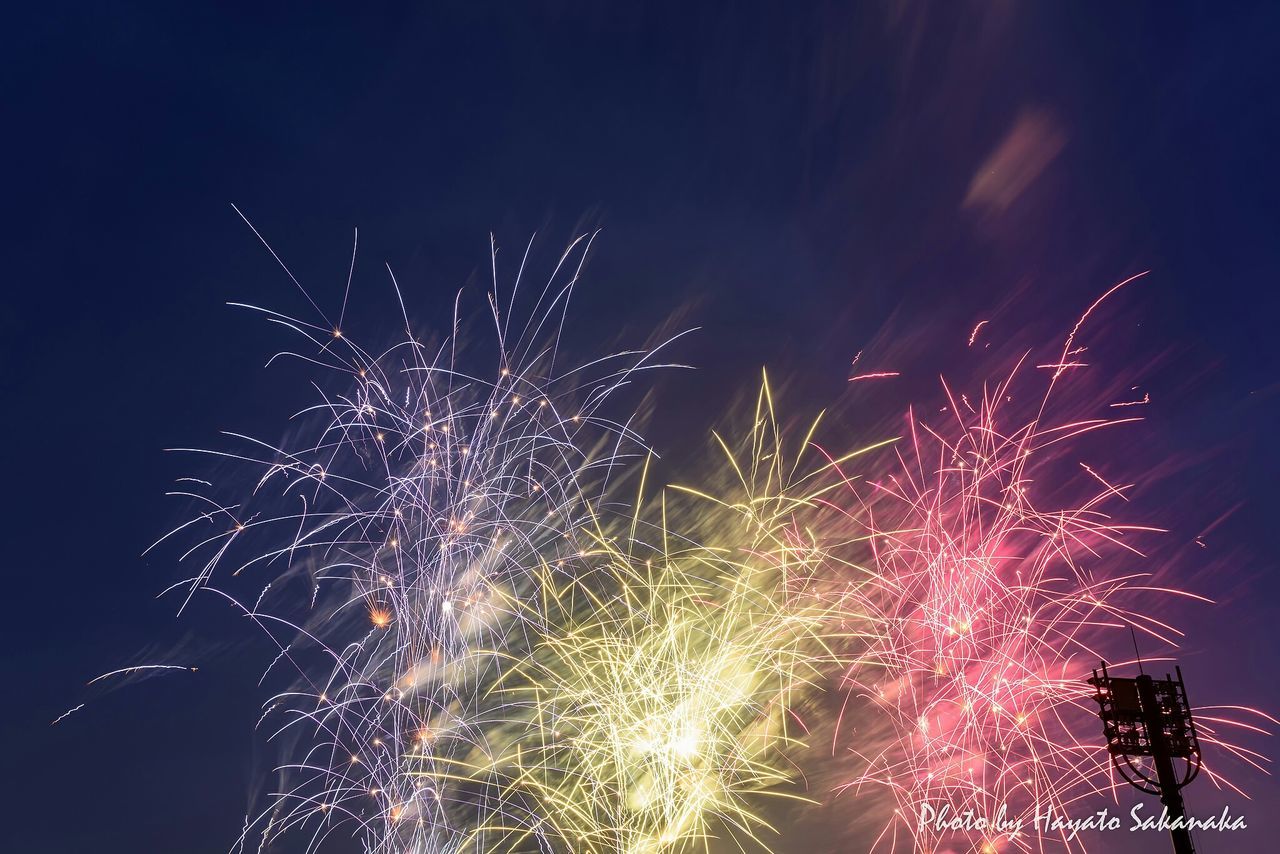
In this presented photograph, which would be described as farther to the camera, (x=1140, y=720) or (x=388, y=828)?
(x=1140, y=720)

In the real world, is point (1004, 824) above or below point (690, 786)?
above

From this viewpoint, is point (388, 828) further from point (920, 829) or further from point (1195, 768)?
point (1195, 768)

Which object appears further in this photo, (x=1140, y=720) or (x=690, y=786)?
(x=1140, y=720)

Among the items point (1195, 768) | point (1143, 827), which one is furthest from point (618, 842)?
point (1195, 768)

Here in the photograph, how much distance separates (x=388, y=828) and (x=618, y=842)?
15.7 feet

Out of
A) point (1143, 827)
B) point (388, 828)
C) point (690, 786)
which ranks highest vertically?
point (1143, 827)

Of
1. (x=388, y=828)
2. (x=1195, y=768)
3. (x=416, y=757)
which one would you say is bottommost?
(x=388, y=828)

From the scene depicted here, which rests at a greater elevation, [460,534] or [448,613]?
[460,534]

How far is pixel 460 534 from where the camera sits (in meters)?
19.3

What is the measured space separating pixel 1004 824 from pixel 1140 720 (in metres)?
4.09

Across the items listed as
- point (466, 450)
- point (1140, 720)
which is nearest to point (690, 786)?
point (466, 450)

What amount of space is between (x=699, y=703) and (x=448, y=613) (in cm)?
576

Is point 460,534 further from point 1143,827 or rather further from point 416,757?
point 1143,827

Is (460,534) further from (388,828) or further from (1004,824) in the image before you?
(1004,824)
